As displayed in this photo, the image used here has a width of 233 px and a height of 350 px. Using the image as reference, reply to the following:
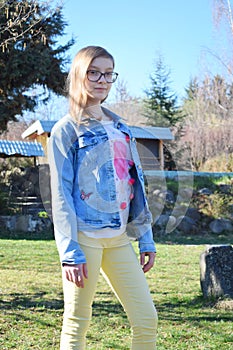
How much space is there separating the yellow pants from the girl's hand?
5cm

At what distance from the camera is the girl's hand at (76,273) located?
2.29 metres

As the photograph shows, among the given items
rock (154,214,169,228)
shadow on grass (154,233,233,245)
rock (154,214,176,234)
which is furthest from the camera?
rock (154,214,169,228)

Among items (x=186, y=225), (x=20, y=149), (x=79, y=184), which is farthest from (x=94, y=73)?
(x=20, y=149)

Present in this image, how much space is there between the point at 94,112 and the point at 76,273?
2.67 ft

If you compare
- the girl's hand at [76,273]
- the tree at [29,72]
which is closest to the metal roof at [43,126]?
the tree at [29,72]

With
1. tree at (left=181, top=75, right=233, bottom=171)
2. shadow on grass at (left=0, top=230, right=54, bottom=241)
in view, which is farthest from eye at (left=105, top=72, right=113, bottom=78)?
tree at (left=181, top=75, right=233, bottom=171)

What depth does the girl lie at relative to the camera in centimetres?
235

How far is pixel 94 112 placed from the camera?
8.48 ft

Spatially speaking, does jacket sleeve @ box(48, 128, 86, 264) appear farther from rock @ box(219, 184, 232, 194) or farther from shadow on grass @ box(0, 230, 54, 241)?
rock @ box(219, 184, 232, 194)

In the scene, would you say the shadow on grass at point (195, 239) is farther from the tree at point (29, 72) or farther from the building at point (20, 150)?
the building at point (20, 150)

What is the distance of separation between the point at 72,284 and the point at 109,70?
106cm

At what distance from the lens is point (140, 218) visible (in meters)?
2.61

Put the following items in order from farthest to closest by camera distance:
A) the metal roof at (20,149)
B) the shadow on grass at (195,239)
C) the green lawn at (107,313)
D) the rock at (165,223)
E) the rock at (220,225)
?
the metal roof at (20,149)
the rock at (220,225)
the rock at (165,223)
the shadow on grass at (195,239)
the green lawn at (107,313)

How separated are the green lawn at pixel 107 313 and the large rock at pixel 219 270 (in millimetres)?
175
